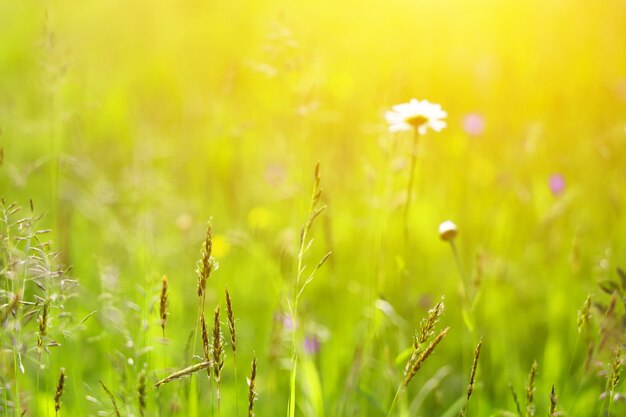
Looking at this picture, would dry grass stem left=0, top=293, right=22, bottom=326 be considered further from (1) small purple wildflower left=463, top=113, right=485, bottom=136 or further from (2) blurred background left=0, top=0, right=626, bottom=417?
(1) small purple wildflower left=463, top=113, right=485, bottom=136

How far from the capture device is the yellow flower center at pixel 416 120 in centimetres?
171

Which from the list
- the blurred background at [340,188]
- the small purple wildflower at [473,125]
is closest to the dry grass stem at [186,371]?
the blurred background at [340,188]

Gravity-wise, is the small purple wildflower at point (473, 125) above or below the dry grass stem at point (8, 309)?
below

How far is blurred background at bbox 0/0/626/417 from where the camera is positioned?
6.34ft

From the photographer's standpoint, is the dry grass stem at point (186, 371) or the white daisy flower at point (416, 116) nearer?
the dry grass stem at point (186, 371)

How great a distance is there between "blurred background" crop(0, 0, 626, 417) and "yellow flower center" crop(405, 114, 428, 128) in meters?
0.15

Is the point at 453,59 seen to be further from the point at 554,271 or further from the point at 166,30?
the point at 166,30

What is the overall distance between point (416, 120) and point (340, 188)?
161 centimetres

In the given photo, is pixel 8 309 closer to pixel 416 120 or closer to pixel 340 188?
pixel 416 120

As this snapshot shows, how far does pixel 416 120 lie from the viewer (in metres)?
1.71

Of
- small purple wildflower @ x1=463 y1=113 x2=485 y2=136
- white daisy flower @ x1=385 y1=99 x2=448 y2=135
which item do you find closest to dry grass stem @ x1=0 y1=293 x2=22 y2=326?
white daisy flower @ x1=385 y1=99 x2=448 y2=135

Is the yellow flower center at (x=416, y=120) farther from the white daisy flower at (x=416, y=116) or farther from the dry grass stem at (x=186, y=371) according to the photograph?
the dry grass stem at (x=186, y=371)

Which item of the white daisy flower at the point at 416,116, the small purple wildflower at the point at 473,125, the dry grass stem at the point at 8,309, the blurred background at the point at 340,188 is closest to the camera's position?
the dry grass stem at the point at 8,309

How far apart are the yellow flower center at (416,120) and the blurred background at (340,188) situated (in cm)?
15
